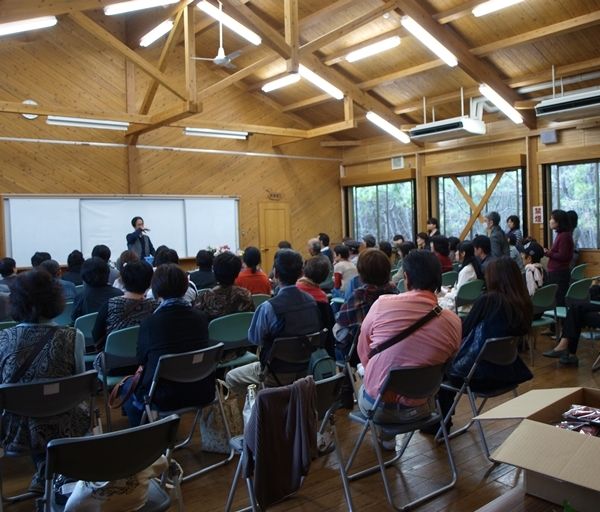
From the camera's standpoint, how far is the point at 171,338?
317 cm

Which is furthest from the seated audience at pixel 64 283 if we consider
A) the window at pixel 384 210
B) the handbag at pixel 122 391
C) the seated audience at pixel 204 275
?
the window at pixel 384 210

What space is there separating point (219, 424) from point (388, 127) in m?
8.86

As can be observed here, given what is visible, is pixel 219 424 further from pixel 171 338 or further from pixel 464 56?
pixel 464 56

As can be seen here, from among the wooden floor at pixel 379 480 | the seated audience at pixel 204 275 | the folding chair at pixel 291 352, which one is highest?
the seated audience at pixel 204 275

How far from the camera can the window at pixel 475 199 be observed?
1066cm

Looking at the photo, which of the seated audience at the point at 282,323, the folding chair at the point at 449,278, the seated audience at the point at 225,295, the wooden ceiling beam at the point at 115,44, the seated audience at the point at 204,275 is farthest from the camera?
the wooden ceiling beam at the point at 115,44

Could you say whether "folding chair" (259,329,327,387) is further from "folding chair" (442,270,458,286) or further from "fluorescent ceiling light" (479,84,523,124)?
"fluorescent ceiling light" (479,84,523,124)

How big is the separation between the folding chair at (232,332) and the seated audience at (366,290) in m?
0.72

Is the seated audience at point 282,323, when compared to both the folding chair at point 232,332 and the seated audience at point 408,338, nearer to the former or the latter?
the folding chair at point 232,332

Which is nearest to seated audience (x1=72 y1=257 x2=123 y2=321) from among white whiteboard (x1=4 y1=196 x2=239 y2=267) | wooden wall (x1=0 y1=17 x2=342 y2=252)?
white whiteboard (x1=4 y1=196 x2=239 y2=267)

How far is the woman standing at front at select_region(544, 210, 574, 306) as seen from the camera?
6.67m

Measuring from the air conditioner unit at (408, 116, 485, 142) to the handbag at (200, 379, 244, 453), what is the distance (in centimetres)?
756

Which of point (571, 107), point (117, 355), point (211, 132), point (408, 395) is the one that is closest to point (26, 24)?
point (211, 132)

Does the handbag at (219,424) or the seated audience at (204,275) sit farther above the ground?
the seated audience at (204,275)
